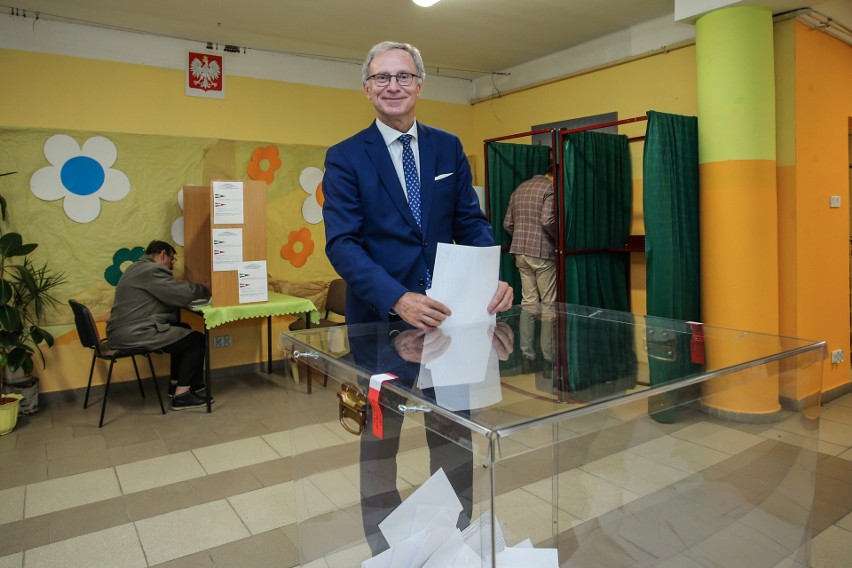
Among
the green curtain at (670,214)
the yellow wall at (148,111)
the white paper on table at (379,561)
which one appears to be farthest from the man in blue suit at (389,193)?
the yellow wall at (148,111)

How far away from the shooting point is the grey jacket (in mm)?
4191

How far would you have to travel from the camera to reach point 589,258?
15.4 ft

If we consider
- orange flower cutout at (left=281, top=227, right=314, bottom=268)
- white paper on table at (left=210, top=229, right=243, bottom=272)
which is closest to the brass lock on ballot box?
white paper on table at (left=210, top=229, right=243, bottom=272)

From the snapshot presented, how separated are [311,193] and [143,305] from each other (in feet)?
6.19

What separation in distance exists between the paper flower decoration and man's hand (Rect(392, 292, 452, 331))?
3.97 meters

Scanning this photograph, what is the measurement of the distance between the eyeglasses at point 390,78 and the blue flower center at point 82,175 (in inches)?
148

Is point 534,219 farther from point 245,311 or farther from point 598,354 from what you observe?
point 598,354

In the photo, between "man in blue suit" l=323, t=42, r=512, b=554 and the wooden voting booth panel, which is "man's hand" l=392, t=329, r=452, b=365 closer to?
"man in blue suit" l=323, t=42, r=512, b=554

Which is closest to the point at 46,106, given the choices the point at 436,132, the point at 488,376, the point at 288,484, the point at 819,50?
the point at 288,484

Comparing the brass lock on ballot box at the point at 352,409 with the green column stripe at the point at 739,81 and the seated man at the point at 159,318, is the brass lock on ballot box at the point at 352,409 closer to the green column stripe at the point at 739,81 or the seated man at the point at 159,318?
the seated man at the point at 159,318

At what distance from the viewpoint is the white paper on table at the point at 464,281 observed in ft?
4.88

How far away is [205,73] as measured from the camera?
5.06 metres

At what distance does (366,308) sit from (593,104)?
410cm

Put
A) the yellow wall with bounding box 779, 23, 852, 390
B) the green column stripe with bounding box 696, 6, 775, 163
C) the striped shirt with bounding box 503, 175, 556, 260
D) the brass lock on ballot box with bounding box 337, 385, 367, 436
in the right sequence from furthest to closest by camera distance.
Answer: the striped shirt with bounding box 503, 175, 556, 260 → the yellow wall with bounding box 779, 23, 852, 390 → the green column stripe with bounding box 696, 6, 775, 163 → the brass lock on ballot box with bounding box 337, 385, 367, 436
